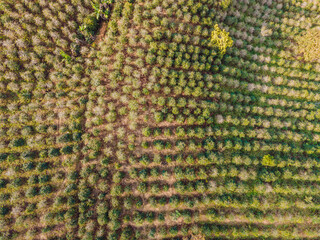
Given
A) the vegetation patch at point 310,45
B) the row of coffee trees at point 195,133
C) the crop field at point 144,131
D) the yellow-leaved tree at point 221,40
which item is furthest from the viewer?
the vegetation patch at point 310,45

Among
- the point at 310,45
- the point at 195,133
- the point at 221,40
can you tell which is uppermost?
the point at 310,45

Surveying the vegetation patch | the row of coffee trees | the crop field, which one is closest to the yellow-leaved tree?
the row of coffee trees

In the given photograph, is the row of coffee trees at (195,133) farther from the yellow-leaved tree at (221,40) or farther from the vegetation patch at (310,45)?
the vegetation patch at (310,45)

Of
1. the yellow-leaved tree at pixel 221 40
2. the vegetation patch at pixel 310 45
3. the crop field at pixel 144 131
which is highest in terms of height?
the vegetation patch at pixel 310 45

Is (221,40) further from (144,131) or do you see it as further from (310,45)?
(144,131)

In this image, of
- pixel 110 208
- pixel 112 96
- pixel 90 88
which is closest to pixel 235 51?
pixel 112 96

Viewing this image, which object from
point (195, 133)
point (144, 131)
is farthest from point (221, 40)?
point (144, 131)

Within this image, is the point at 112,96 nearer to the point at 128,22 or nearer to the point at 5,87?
the point at 128,22

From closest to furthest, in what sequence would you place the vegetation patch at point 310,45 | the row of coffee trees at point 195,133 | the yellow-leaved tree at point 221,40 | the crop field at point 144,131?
the crop field at point 144,131 < the row of coffee trees at point 195,133 < the yellow-leaved tree at point 221,40 < the vegetation patch at point 310,45

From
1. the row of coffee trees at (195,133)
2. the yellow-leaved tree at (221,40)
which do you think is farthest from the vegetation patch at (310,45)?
the yellow-leaved tree at (221,40)
